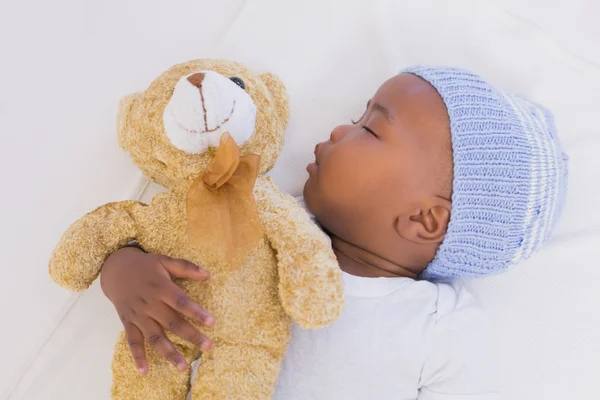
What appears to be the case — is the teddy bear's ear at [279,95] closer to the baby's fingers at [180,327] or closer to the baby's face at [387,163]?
the baby's face at [387,163]

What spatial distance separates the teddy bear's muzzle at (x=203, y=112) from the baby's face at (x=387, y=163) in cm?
20

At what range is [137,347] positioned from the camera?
85 cm

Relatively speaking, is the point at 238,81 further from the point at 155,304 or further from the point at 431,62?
the point at 431,62

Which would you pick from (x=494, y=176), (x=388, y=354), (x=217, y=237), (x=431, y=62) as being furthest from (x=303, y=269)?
(x=431, y=62)

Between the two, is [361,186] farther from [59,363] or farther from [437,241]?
[59,363]

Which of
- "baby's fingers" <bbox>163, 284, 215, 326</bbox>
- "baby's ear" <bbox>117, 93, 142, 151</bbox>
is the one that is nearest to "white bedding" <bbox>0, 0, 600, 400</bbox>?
"baby's ear" <bbox>117, 93, 142, 151</bbox>

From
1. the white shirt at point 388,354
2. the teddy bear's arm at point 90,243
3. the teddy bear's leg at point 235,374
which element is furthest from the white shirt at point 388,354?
the teddy bear's arm at point 90,243

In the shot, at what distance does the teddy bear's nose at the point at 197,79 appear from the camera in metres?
0.83

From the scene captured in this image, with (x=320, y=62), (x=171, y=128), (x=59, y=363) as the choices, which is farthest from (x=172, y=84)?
(x=59, y=363)

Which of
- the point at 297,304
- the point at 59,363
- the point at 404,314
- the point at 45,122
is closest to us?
the point at 297,304

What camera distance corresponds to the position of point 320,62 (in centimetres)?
126

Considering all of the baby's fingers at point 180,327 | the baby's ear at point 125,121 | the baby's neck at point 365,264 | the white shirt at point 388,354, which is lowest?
the white shirt at point 388,354

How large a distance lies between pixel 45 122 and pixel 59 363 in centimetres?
47

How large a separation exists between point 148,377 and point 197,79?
1.42 ft
